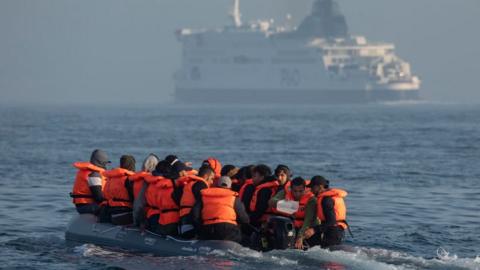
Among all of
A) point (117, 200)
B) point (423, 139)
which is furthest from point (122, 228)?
point (423, 139)

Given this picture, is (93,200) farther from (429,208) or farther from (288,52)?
(288,52)

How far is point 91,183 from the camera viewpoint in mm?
20516

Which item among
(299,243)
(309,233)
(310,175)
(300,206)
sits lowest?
(310,175)

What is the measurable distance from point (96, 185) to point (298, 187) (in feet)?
14.9

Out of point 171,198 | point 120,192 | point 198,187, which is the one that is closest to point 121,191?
point 120,192

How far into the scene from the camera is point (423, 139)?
59812 mm

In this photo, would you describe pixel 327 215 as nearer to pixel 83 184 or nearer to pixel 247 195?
pixel 247 195

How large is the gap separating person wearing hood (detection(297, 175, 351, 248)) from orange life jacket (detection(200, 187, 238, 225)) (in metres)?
1.18

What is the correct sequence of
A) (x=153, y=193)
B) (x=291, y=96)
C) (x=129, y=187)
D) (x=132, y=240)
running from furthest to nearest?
(x=291, y=96) → (x=129, y=187) → (x=132, y=240) → (x=153, y=193)

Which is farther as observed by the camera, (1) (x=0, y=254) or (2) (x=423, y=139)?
(2) (x=423, y=139)

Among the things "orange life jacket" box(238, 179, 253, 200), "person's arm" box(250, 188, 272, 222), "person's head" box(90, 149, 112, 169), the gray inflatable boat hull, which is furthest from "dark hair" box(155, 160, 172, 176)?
"person's head" box(90, 149, 112, 169)

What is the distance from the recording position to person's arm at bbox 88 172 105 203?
20.4m

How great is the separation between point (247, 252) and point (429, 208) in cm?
1060

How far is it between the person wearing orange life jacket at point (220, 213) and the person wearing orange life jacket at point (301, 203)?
26.0 inches
